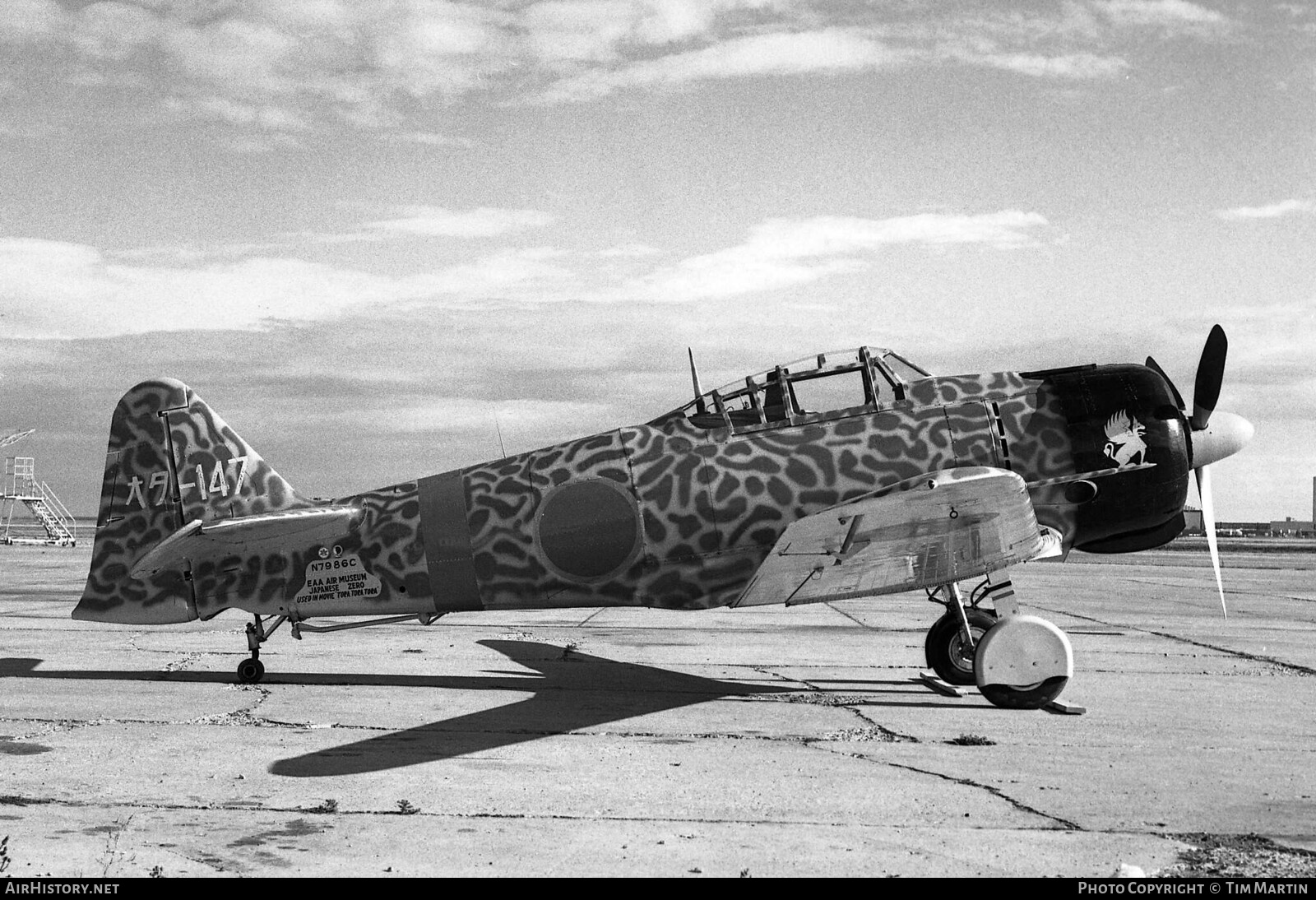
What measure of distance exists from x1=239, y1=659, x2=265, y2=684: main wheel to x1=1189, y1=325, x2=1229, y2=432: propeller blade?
861 cm

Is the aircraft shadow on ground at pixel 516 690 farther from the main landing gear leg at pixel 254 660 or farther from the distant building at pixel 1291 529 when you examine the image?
the distant building at pixel 1291 529

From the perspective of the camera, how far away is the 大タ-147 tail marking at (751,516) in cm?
924

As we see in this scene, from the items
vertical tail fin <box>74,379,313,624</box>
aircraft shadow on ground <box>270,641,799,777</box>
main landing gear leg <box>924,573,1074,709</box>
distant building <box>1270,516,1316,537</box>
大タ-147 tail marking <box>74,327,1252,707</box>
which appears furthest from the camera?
distant building <box>1270,516,1316,537</box>

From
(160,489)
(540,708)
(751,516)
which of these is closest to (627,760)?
(540,708)

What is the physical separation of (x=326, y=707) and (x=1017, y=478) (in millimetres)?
5590

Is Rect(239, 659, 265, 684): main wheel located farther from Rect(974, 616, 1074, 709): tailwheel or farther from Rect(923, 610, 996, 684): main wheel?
Rect(974, 616, 1074, 709): tailwheel

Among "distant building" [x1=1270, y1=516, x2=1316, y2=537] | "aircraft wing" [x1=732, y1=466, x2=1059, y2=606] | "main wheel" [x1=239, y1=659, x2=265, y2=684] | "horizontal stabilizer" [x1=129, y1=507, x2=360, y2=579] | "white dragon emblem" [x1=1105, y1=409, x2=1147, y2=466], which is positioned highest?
"horizontal stabilizer" [x1=129, y1=507, x2=360, y2=579]

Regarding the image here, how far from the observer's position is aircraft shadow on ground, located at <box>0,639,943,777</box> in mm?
7237

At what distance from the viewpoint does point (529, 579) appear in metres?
9.60

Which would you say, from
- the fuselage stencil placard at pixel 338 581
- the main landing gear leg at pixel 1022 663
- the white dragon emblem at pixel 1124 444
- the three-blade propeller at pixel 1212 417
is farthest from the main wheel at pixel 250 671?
the three-blade propeller at pixel 1212 417

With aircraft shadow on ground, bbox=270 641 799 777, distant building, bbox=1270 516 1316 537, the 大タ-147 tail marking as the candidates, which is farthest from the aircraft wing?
distant building, bbox=1270 516 1316 537

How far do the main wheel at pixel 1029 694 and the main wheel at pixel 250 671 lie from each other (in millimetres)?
6386

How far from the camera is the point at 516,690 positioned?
9.98 metres

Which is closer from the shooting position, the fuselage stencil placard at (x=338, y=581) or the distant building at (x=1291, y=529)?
the fuselage stencil placard at (x=338, y=581)
